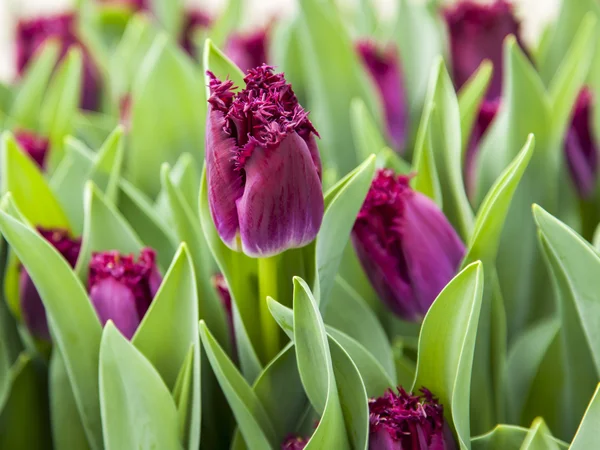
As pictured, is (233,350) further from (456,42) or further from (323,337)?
(456,42)

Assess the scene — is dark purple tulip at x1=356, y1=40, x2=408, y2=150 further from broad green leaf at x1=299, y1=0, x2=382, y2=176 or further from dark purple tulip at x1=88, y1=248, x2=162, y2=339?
dark purple tulip at x1=88, y1=248, x2=162, y2=339

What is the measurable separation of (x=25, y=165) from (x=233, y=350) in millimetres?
185

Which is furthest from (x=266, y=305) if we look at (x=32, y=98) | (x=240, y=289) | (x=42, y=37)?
(x=42, y=37)

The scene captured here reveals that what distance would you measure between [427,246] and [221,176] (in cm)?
13

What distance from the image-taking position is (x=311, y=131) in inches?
13.2

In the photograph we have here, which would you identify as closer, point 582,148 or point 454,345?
point 454,345

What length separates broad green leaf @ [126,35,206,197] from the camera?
1.93 ft

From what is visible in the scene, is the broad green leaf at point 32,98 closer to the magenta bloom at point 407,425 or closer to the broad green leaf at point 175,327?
the broad green leaf at point 175,327

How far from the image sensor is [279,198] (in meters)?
0.32

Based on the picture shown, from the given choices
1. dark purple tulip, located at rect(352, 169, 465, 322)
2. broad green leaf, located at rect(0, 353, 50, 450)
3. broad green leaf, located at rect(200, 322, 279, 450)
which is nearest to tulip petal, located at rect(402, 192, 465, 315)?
dark purple tulip, located at rect(352, 169, 465, 322)

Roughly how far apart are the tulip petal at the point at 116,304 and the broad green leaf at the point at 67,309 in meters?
0.01

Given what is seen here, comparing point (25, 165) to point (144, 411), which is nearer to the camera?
point (144, 411)

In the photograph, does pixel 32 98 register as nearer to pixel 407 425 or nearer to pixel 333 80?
pixel 333 80

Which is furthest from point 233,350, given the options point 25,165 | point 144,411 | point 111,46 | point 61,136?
point 111,46
